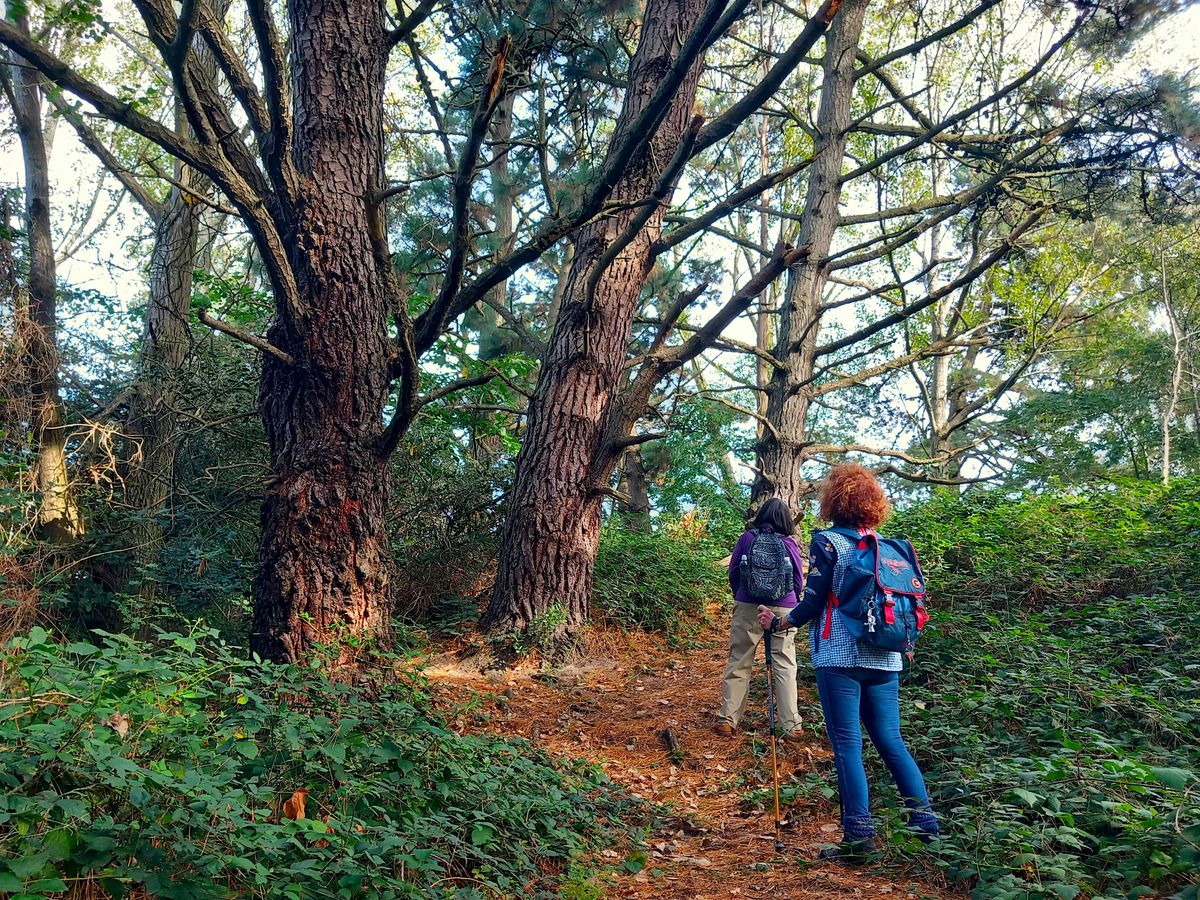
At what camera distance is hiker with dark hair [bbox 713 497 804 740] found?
630cm

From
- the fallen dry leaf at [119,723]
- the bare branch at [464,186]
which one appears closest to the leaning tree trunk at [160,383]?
the bare branch at [464,186]

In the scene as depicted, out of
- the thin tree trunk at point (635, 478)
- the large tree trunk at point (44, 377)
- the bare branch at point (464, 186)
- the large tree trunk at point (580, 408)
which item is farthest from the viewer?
the thin tree trunk at point (635, 478)

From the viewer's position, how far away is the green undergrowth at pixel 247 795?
2510 millimetres

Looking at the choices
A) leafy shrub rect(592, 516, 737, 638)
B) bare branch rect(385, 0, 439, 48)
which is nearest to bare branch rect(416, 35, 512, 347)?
bare branch rect(385, 0, 439, 48)

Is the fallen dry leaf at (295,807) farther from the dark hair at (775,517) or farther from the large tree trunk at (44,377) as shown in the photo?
the large tree trunk at (44,377)

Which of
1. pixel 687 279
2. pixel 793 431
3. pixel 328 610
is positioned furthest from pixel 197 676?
pixel 687 279

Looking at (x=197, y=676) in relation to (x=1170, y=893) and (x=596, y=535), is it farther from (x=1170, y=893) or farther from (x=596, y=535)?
(x=596, y=535)

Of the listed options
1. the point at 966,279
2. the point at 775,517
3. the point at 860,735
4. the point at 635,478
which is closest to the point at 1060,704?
the point at 860,735

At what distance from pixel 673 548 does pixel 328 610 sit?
23.1ft

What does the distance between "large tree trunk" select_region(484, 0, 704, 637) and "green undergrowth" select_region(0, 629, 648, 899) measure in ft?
11.0

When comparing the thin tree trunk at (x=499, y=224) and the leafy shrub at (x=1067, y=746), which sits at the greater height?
the thin tree trunk at (x=499, y=224)

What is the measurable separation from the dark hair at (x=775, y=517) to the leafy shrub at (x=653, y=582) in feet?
10.7

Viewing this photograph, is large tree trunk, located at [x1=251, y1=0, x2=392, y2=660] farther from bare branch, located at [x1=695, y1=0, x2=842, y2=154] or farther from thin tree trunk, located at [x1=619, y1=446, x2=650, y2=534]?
thin tree trunk, located at [x1=619, y1=446, x2=650, y2=534]

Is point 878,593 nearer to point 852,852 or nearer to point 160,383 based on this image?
point 852,852
